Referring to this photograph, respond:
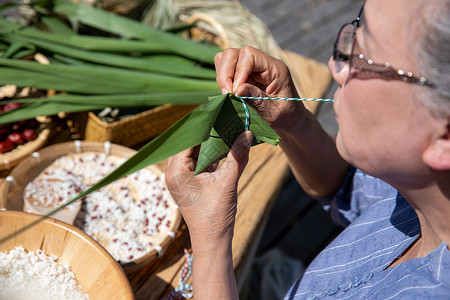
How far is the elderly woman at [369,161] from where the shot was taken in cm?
68

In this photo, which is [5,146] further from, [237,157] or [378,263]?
[378,263]

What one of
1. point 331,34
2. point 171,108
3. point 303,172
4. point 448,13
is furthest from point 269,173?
point 331,34

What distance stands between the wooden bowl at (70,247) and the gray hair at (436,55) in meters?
0.65

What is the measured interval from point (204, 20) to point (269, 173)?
2.29 feet

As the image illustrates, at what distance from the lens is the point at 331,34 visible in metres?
3.68

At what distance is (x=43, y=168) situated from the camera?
130 centimetres

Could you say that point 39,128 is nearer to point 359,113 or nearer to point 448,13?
point 359,113

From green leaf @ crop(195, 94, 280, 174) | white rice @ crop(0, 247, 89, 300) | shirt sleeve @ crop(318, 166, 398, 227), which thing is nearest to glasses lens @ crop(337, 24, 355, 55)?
green leaf @ crop(195, 94, 280, 174)

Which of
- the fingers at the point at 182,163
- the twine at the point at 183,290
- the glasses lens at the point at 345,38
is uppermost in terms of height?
the glasses lens at the point at 345,38

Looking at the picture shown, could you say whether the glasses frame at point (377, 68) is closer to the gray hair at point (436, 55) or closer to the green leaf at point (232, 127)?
the gray hair at point (436, 55)

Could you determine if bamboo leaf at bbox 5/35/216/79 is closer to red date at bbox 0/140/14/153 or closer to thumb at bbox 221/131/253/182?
red date at bbox 0/140/14/153

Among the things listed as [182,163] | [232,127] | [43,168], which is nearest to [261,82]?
[232,127]

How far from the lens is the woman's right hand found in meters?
→ 1.06

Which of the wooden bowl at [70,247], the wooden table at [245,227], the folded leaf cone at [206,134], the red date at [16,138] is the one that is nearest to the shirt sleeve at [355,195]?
the wooden table at [245,227]
